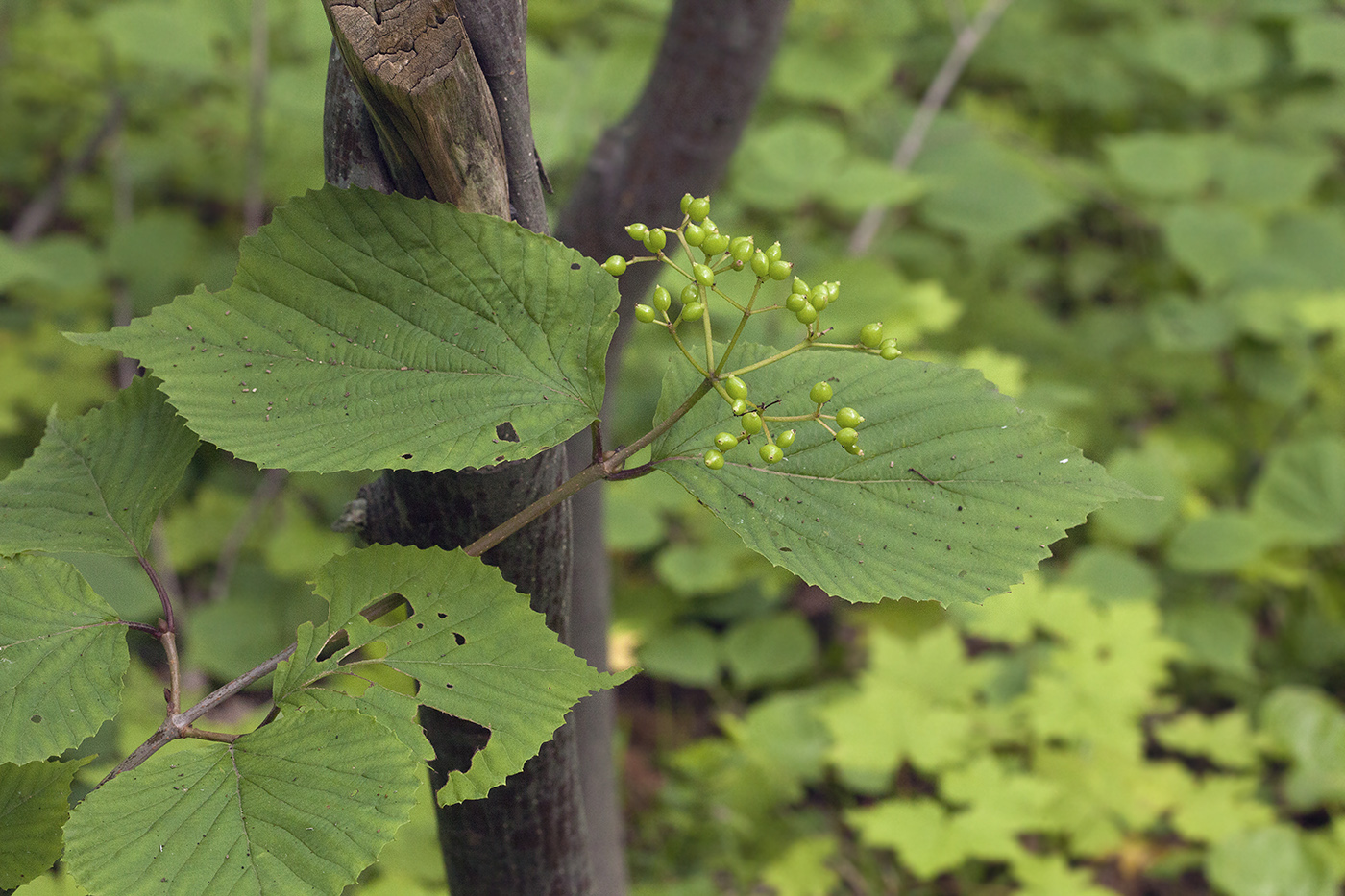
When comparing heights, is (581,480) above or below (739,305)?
below

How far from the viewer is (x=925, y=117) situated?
10.0 feet

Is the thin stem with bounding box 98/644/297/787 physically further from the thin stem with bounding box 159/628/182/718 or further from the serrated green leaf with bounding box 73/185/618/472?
the serrated green leaf with bounding box 73/185/618/472

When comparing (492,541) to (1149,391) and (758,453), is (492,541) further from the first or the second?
(1149,391)

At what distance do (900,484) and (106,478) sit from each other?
0.54 m

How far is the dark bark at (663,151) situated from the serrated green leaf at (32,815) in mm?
827

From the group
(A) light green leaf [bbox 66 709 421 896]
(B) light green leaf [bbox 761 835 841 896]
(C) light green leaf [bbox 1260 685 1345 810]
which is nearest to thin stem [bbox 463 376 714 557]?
(A) light green leaf [bbox 66 709 421 896]

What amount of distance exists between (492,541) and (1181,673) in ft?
7.92

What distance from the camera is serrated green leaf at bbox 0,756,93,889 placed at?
577 mm

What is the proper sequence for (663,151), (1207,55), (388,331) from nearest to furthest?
(388,331)
(663,151)
(1207,55)

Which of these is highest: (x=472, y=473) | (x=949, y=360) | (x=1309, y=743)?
(x=949, y=360)

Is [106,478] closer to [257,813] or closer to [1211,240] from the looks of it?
[257,813]

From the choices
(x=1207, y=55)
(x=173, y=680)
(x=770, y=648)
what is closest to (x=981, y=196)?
(x=1207, y=55)

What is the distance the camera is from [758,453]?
0.64 m

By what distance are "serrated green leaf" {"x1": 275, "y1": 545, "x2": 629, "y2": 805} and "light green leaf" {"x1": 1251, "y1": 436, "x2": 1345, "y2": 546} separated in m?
2.27
